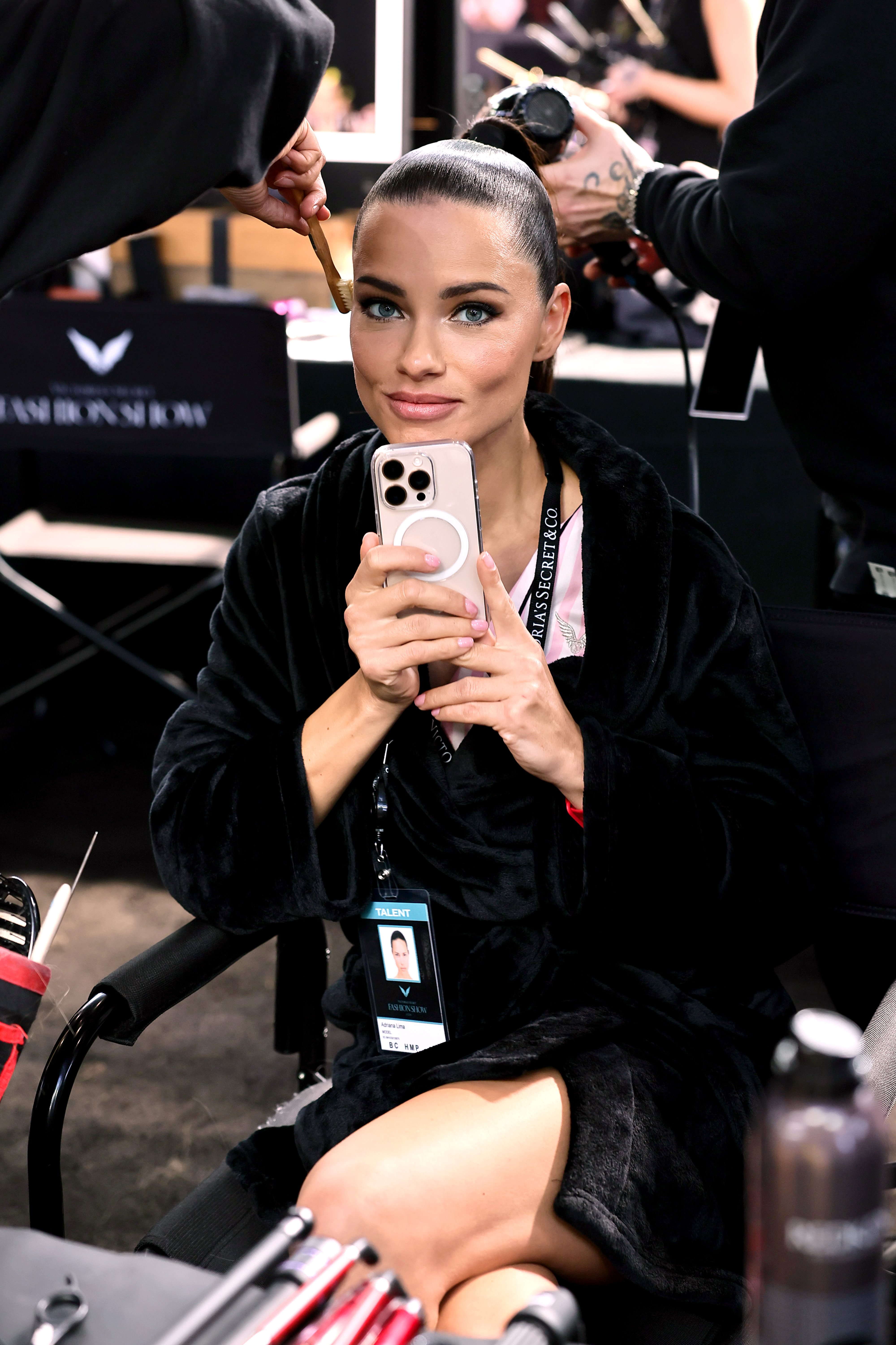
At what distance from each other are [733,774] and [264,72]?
2.43 ft

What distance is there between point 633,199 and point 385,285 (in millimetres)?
554

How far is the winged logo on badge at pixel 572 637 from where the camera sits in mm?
1315

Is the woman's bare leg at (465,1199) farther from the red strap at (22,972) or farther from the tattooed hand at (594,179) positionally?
the tattooed hand at (594,179)

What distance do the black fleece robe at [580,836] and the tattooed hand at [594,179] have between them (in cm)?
39

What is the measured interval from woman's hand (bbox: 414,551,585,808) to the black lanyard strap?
0.13 m

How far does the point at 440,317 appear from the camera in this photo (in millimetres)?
1253

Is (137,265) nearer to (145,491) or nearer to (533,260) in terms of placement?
(145,491)

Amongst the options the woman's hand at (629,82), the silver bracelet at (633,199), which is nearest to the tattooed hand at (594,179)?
the silver bracelet at (633,199)

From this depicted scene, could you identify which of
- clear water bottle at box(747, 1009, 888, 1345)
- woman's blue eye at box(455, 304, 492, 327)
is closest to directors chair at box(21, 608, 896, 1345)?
woman's blue eye at box(455, 304, 492, 327)

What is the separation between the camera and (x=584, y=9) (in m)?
5.77

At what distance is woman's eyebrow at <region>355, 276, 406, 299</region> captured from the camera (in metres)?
1.25

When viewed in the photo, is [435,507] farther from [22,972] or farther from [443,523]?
[22,972]

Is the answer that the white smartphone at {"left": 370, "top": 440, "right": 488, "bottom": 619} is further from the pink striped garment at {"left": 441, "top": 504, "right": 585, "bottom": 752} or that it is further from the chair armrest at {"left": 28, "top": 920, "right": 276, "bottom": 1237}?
the chair armrest at {"left": 28, "top": 920, "right": 276, "bottom": 1237}

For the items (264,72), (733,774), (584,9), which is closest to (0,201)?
(264,72)
